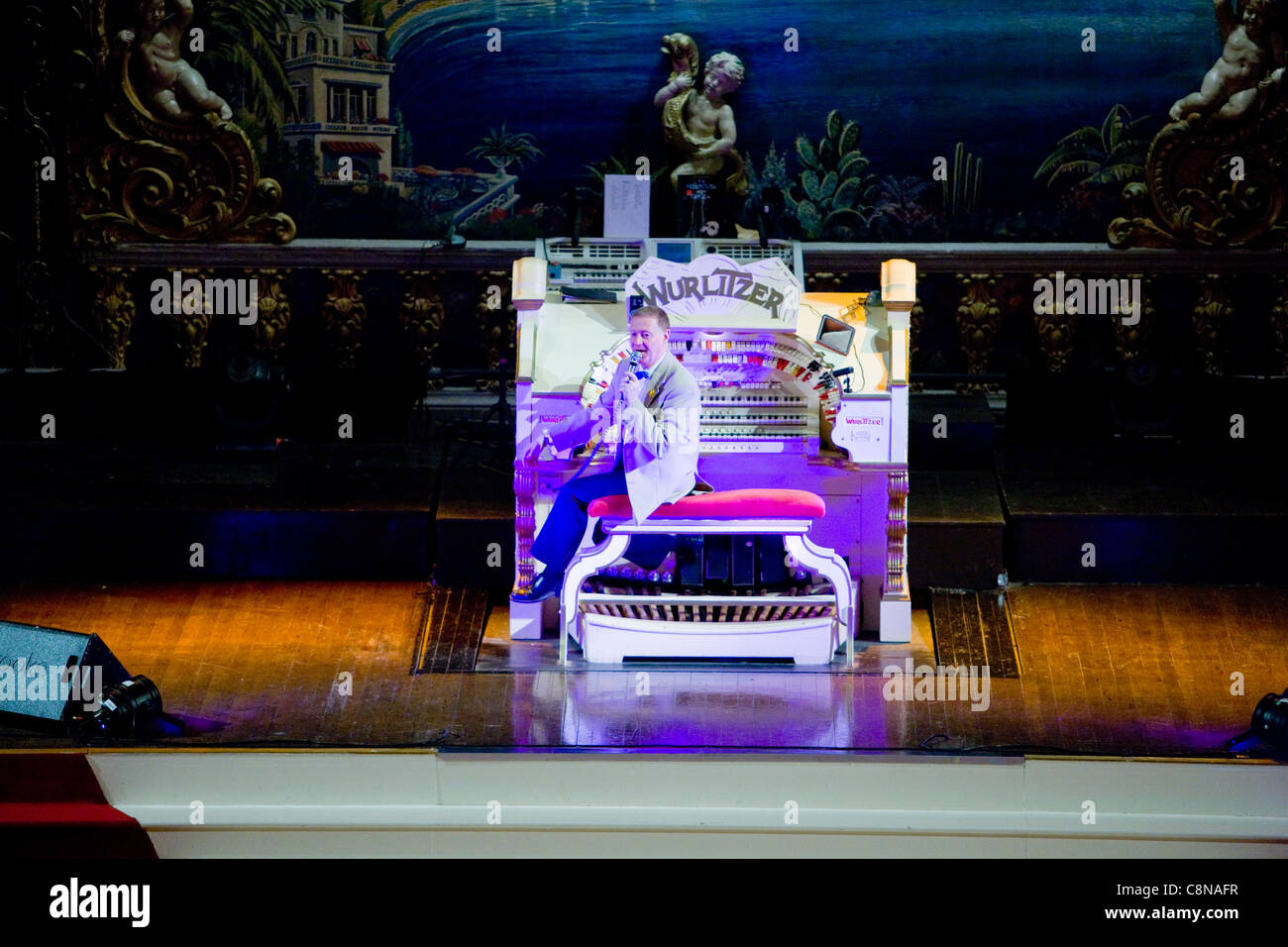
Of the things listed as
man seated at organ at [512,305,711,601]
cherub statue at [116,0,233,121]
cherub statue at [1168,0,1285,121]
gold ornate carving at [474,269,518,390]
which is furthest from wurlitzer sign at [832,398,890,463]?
cherub statue at [116,0,233,121]

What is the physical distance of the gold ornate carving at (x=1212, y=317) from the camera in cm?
900

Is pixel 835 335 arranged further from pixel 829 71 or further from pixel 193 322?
pixel 193 322

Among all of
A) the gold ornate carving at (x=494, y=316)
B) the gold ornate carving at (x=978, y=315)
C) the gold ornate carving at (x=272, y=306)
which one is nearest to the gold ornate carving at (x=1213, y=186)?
the gold ornate carving at (x=978, y=315)

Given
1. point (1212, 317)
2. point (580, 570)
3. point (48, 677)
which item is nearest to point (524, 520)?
point (580, 570)

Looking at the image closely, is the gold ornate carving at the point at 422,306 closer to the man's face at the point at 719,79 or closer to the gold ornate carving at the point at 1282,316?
the man's face at the point at 719,79

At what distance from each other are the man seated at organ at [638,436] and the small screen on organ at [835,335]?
0.56 meters

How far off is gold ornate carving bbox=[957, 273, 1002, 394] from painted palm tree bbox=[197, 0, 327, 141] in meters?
3.45

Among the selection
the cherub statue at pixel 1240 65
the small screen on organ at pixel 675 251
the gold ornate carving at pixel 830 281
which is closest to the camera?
the small screen on organ at pixel 675 251

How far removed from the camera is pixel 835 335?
6594mm

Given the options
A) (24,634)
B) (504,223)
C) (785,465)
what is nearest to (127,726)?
(24,634)

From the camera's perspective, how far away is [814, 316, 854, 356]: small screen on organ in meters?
6.57

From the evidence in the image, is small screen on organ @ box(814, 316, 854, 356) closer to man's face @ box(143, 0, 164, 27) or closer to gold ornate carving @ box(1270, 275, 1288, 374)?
gold ornate carving @ box(1270, 275, 1288, 374)

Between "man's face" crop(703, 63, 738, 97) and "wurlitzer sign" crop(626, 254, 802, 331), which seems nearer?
"wurlitzer sign" crop(626, 254, 802, 331)

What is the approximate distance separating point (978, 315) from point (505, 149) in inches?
97.4
